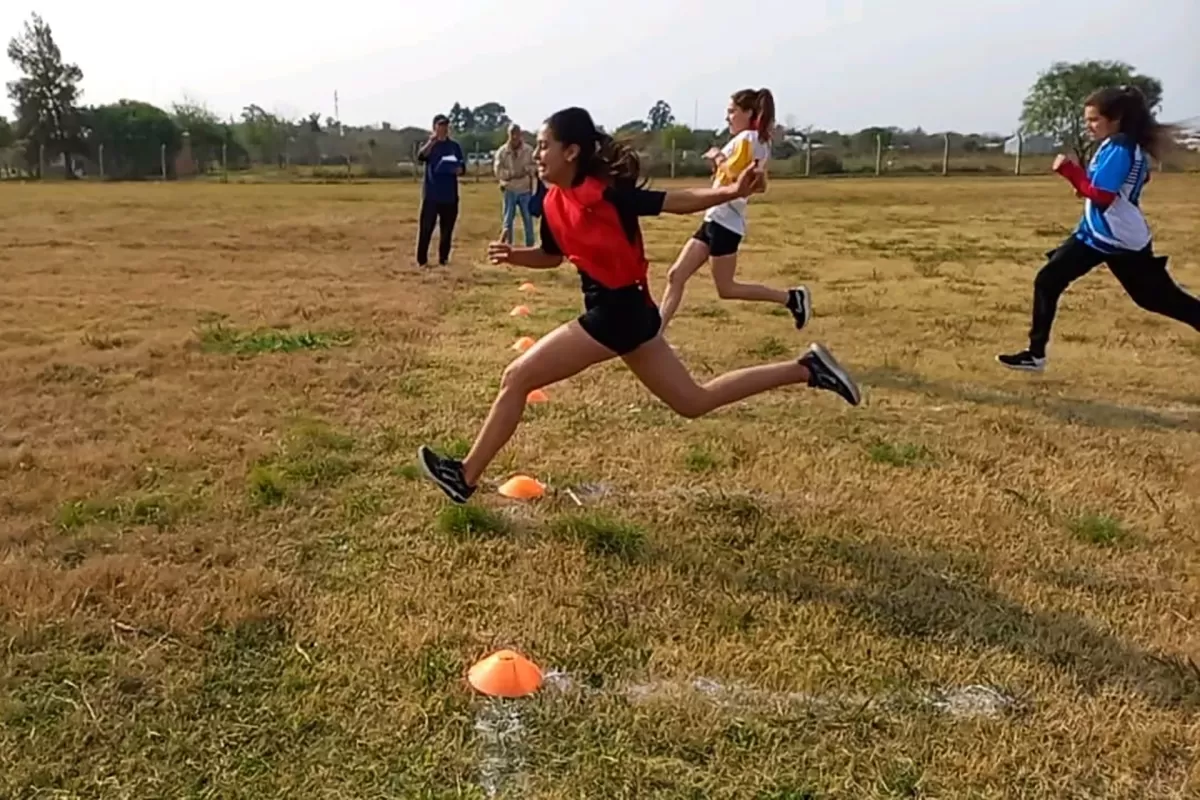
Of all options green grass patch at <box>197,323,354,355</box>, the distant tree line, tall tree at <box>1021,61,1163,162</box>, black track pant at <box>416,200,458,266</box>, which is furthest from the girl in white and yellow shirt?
tall tree at <box>1021,61,1163,162</box>

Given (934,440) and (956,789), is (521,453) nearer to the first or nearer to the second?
(934,440)

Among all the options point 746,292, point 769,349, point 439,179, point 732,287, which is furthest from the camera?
point 439,179

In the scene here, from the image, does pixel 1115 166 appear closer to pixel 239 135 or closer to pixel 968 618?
pixel 968 618

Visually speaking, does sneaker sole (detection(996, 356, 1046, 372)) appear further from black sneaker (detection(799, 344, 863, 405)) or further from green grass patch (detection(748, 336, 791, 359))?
black sneaker (detection(799, 344, 863, 405))

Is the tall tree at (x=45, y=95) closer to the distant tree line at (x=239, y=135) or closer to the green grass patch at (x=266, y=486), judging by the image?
the distant tree line at (x=239, y=135)

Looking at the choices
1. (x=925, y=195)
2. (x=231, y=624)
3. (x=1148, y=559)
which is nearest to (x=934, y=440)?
(x=1148, y=559)

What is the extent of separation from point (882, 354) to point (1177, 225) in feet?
47.8

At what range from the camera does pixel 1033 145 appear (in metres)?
49.9

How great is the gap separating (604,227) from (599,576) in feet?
3.92

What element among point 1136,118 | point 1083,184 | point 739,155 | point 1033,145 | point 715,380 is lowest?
point 715,380

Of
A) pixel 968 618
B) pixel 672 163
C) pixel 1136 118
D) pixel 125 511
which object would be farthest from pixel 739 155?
pixel 672 163

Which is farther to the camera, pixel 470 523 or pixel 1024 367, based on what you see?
pixel 1024 367

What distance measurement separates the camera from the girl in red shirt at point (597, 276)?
366cm

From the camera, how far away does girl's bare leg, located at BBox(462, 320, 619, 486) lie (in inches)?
153
